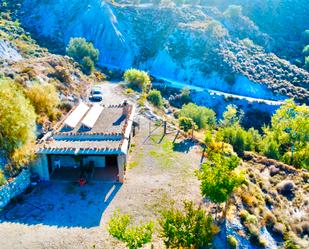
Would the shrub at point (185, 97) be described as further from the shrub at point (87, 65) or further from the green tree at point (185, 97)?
the shrub at point (87, 65)

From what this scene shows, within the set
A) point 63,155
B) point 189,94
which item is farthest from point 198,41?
point 63,155

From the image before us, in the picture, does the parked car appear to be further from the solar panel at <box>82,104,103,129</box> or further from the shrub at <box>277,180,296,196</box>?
the shrub at <box>277,180,296,196</box>

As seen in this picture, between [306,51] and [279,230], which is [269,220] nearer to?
[279,230]

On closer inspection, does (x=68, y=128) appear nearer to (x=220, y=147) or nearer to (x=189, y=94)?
(x=220, y=147)

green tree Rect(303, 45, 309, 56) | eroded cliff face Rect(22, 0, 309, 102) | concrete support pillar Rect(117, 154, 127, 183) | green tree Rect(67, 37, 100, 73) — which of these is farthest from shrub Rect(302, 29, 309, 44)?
concrete support pillar Rect(117, 154, 127, 183)

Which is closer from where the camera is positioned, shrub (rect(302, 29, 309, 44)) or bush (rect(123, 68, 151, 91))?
bush (rect(123, 68, 151, 91))

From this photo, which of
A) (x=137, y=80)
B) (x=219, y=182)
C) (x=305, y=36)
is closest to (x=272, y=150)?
(x=219, y=182)
